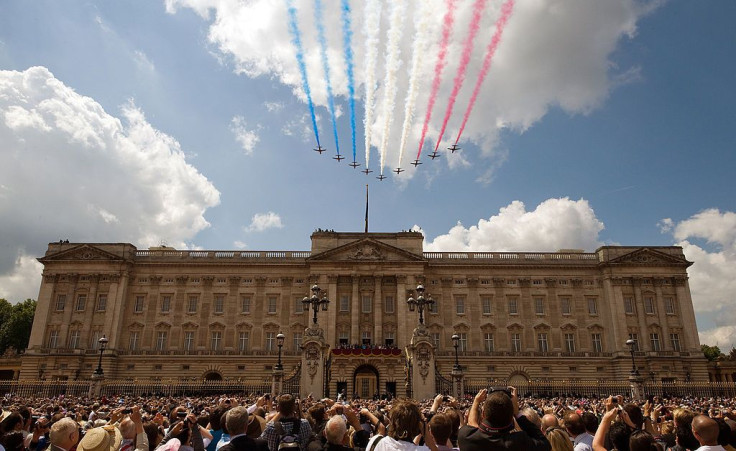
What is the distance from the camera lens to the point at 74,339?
58.3 meters

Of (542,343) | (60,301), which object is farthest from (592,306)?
(60,301)

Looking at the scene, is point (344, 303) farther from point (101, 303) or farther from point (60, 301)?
point (60, 301)

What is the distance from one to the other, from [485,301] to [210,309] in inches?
1245

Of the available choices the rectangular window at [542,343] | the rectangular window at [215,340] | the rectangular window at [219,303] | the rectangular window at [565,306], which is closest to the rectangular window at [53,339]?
the rectangular window at [215,340]

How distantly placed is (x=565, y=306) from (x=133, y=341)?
1939 inches

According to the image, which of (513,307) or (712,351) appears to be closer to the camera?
(513,307)

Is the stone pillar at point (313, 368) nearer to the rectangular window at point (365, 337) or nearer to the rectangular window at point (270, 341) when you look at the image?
the rectangular window at point (365, 337)

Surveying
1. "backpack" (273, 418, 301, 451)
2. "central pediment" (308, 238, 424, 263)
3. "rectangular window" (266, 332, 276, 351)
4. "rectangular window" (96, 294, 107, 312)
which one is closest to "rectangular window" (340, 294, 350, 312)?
"central pediment" (308, 238, 424, 263)

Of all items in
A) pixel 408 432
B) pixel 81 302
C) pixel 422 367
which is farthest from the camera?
pixel 81 302

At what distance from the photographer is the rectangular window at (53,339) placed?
2285 inches

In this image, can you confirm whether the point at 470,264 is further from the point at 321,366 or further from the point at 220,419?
the point at 220,419

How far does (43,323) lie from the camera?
2304 inches

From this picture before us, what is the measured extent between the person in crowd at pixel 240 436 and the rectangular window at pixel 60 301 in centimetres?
6232

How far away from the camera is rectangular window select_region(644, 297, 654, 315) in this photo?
59134mm
